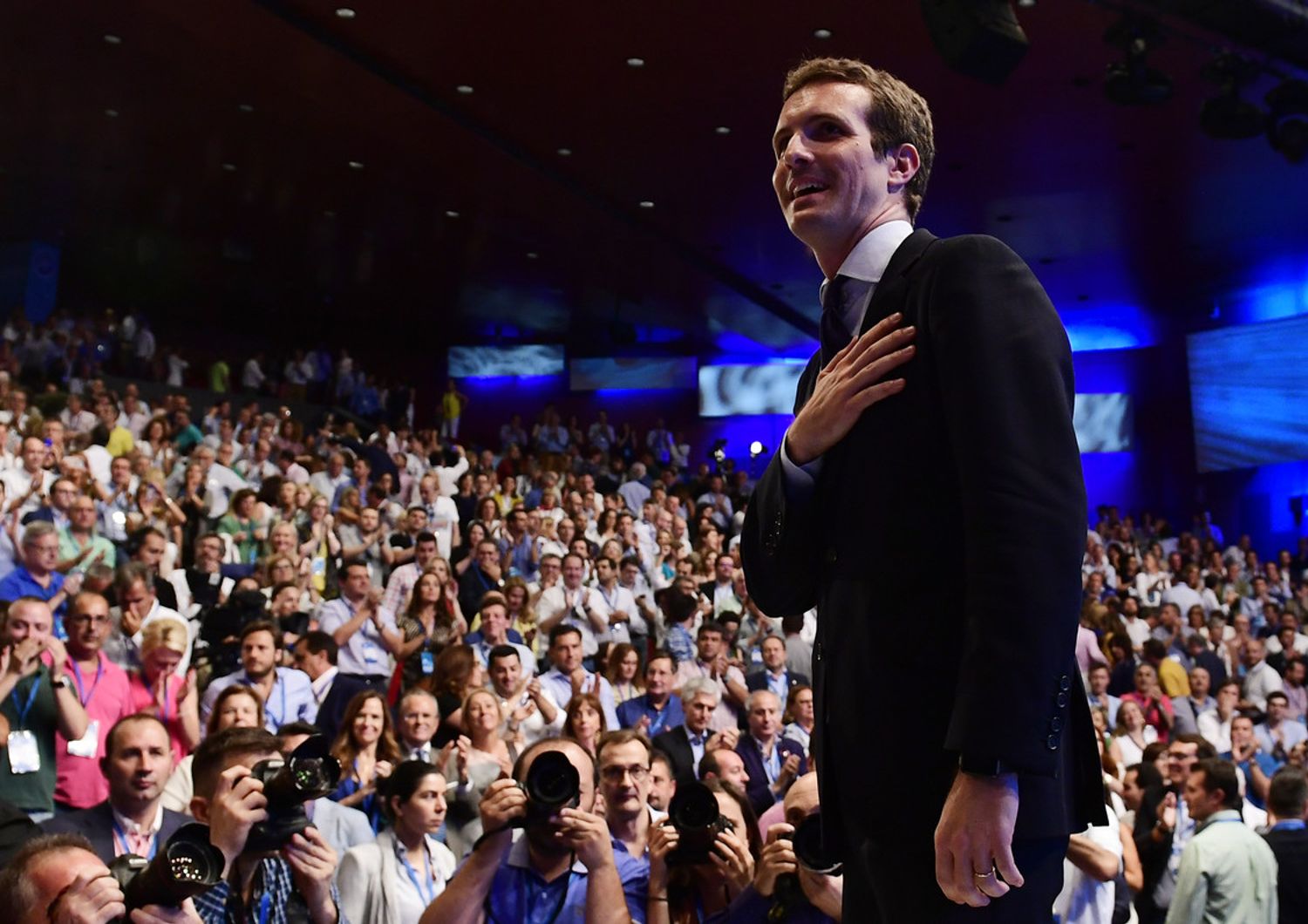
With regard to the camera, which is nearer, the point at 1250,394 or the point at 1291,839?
the point at 1291,839

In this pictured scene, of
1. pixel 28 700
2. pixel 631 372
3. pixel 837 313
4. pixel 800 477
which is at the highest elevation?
pixel 631 372

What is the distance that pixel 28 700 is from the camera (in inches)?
167

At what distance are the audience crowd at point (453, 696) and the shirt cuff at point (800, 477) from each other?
0.76 ft

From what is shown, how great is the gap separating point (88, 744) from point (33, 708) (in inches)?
8.8

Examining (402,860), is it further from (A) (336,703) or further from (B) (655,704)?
(B) (655,704)

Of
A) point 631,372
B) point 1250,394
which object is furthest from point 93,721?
point 1250,394

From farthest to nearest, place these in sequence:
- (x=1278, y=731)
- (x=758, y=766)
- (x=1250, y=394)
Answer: (x=1250, y=394)
(x=1278, y=731)
(x=758, y=766)

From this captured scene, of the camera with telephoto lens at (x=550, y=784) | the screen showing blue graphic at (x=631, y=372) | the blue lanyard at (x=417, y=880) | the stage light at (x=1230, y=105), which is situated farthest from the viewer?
the screen showing blue graphic at (x=631, y=372)

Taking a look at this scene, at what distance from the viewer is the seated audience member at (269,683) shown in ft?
16.9

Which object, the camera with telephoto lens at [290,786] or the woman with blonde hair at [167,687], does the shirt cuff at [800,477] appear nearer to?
the camera with telephoto lens at [290,786]

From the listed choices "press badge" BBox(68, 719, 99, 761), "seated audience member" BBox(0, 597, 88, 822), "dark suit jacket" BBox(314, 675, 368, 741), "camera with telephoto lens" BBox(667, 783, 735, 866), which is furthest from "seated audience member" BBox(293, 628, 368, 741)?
"camera with telephoto lens" BBox(667, 783, 735, 866)

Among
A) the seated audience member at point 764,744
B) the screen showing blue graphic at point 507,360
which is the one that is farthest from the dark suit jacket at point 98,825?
the screen showing blue graphic at point 507,360

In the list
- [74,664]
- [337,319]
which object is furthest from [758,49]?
[337,319]

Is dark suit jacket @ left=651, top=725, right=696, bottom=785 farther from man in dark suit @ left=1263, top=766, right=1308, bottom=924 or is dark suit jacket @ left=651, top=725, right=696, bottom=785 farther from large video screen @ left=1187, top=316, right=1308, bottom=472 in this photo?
large video screen @ left=1187, top=316, right=1308, bottom=472
